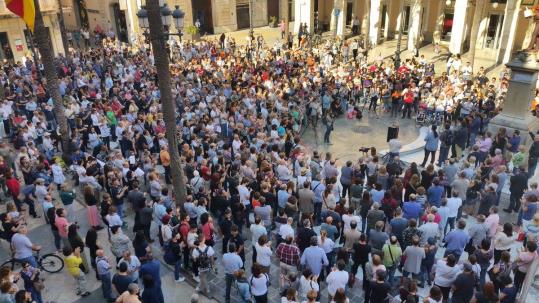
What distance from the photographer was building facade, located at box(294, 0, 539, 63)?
84.6 feet

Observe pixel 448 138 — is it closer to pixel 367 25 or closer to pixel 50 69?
pixel 50 69

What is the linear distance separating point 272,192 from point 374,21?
24287 mm

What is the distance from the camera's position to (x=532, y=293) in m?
9.19

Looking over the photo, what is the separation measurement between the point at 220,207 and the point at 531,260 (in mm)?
6491

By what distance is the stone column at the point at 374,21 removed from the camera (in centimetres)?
3112

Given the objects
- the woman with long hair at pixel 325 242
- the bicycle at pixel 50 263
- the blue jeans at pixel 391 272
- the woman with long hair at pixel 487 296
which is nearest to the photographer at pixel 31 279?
the bicycle at pixel 50 263

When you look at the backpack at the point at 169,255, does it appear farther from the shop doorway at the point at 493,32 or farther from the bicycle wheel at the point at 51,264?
the shop doorway at the point at 493,32

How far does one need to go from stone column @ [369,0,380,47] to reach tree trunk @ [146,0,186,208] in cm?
2433

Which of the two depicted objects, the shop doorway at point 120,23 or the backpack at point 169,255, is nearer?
the backpack at point 169,255

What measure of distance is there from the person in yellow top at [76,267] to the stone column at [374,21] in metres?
27.5

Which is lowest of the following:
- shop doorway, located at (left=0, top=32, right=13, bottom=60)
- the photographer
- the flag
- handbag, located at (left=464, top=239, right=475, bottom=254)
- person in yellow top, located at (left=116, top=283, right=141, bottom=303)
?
handbag, located at (left=464, top=239, right=475, bottom=254)

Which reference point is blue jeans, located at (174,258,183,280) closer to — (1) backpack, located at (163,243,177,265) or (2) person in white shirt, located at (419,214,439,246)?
(1) backpack, located at (163,243,177,265)

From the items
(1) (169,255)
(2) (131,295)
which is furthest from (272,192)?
(2) (131,295)

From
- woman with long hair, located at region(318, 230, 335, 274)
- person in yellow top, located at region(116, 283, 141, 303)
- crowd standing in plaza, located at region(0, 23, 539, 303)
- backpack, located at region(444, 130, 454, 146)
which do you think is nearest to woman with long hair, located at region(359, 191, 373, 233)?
crowd standing in plaza, located at region(0, 23, 539, 303)
